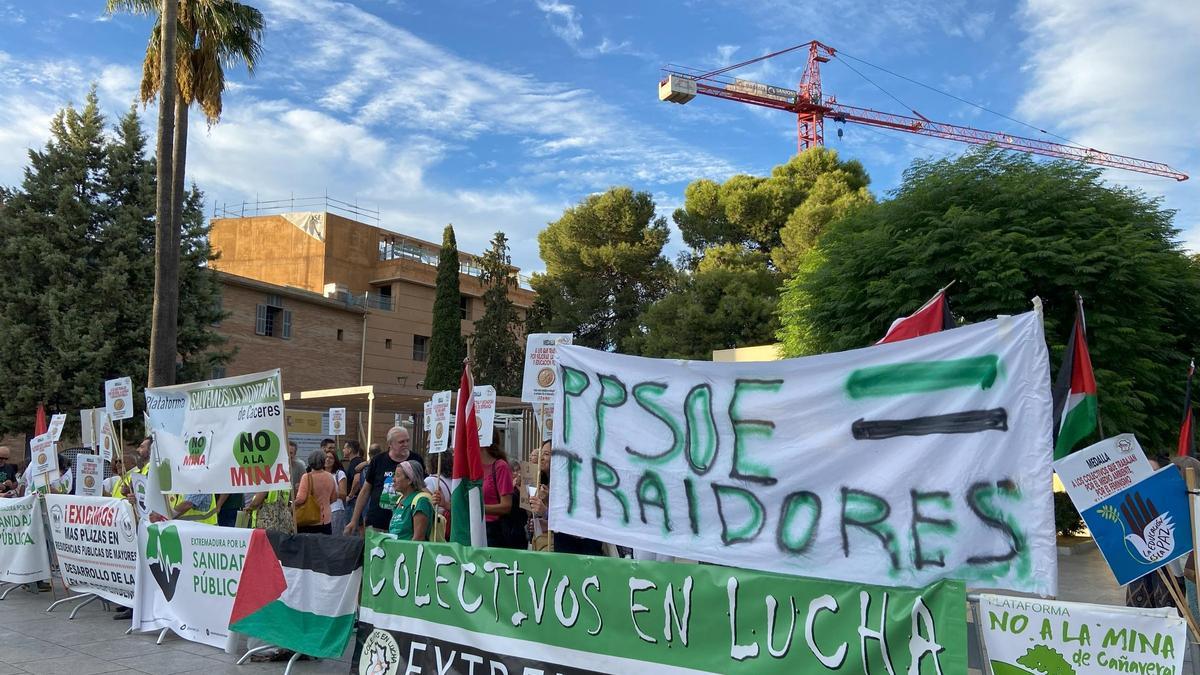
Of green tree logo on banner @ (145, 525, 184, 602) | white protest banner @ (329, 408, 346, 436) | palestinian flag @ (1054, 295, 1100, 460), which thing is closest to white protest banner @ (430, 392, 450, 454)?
green tree logo on banner @ (145, 525, 184, 602)

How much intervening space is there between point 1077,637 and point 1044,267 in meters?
13.0

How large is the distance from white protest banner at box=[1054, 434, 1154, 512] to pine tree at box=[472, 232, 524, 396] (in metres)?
33.8

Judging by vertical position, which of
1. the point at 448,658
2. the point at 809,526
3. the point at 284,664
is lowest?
the point at 284,664

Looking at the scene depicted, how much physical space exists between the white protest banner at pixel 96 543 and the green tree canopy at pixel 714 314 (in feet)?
77.5

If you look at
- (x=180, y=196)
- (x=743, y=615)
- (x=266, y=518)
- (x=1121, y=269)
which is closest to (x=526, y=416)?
(x=180, y=196)

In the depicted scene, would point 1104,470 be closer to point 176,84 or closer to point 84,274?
point 176,84

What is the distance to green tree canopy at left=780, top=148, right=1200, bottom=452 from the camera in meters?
15.2

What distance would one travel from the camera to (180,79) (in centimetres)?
1653

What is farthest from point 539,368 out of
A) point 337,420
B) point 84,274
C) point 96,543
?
point 84,274

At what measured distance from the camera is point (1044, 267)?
1531cm

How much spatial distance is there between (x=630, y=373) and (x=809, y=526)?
4.39ft

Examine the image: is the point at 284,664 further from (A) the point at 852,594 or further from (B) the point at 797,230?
(B) the point at 797,230

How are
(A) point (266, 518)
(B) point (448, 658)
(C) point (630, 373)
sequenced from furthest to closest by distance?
(A) point (266, 518) < (B) point (448, 658) < (C) point (630, 373)

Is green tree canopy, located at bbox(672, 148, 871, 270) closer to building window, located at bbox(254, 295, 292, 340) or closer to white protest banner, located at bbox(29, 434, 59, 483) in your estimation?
building window, located at bbox(254, 295, 292, 340)
